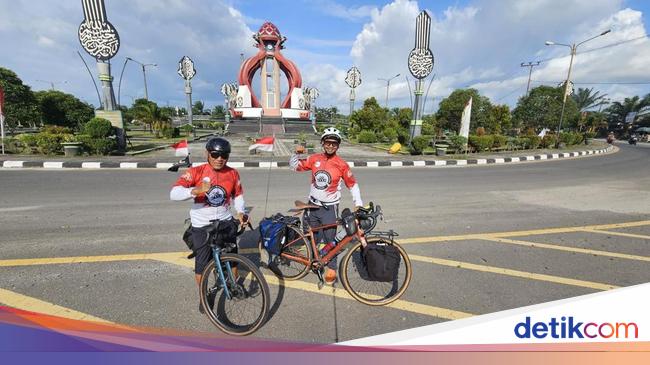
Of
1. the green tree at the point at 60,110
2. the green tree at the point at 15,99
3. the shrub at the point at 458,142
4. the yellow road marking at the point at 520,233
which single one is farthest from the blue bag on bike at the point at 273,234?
the green tree at the point at 60,110

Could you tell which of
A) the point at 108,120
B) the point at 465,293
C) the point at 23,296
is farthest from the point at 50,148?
the point at 465,293

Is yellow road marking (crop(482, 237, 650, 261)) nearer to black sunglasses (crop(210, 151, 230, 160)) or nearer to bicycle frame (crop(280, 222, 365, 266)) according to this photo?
bicycle frame (crop(280, 222, 365, 266))

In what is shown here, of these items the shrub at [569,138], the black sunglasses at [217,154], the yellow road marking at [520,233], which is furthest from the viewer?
the shrub at [569,138]

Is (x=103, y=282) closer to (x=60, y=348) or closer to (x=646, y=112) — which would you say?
(x=60, y=348)

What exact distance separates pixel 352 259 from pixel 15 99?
4142 cm

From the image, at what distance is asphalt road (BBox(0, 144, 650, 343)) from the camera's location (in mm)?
2662

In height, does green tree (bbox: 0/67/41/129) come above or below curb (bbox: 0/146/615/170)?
above

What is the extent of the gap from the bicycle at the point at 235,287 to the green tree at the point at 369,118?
28.7 meters

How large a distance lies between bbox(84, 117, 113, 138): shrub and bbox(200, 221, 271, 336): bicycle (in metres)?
12.8

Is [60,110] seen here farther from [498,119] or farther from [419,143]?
[498,119]

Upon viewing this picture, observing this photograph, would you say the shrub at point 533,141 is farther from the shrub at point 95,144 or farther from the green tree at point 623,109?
the green tree at point 623,109

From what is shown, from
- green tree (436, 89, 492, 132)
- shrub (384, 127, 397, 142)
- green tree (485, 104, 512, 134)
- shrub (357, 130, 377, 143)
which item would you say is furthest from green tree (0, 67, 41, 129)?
green tree (485, 104, 512, 134)

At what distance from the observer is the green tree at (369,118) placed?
103 ft

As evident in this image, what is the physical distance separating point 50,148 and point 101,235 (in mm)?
10956
